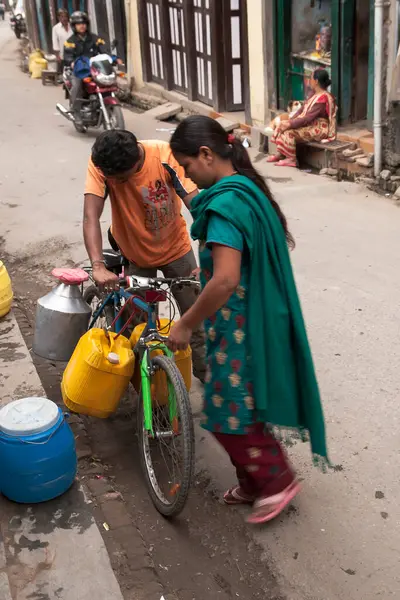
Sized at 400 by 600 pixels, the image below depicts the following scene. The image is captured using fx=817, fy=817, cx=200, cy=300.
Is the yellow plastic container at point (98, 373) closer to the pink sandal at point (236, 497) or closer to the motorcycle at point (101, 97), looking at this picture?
the pink sandal at point (236, 497)

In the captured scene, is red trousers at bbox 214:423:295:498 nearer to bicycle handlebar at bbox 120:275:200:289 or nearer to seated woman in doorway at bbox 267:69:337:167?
bicycle handlebar at bbox 120:275:200:289

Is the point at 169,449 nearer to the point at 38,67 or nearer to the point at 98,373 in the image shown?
the point at 98,373

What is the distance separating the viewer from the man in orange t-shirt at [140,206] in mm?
3775

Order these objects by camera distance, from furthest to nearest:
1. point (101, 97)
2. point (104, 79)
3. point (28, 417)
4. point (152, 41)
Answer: point (152, 41) → point (101, 97) → point (104, 79) → point (28, 417)

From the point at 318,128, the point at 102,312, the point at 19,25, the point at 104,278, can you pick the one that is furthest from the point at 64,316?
the point at 19,25

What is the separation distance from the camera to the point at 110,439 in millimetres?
4355

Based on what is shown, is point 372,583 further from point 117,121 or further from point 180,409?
point 117,121

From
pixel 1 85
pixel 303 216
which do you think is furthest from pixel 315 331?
pixel 1 85

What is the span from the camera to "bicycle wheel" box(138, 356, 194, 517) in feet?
11.1

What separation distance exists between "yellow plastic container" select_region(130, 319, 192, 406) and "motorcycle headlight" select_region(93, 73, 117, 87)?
25.8 feet

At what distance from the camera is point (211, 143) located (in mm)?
3074

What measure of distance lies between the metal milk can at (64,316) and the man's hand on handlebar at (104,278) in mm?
359

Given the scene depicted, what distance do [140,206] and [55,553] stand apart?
1.70 m

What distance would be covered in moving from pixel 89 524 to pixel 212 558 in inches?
21.7
